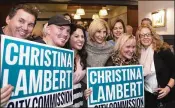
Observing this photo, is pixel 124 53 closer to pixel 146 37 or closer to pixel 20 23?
pixel 146 37

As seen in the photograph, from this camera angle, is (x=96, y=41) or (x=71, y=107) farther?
(x=96, y=41)

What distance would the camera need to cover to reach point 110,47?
6.93ft

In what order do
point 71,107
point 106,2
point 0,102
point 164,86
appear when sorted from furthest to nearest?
1. point 106,2
2. point 164,86
3. point 71,107
4. point 0,102

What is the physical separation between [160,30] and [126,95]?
4.54m

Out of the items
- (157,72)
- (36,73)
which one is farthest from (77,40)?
(157,72)

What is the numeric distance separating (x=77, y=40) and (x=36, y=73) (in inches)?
25.0

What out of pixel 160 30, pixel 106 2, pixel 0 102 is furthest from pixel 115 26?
pixel 160 30

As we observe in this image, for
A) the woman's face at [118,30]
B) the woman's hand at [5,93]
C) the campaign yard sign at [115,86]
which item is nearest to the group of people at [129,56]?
the campaign yard sign at [115,86]

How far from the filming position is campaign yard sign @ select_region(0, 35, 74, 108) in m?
1.07

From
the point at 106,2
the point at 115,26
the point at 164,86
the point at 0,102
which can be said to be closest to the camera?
the point at 0,102

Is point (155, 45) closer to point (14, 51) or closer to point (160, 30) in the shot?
point (14, 51)

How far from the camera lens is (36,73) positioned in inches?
48.0

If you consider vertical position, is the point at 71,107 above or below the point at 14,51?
below

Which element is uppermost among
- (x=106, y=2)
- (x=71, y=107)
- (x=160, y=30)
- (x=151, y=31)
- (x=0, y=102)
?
(x=106, y=2)
